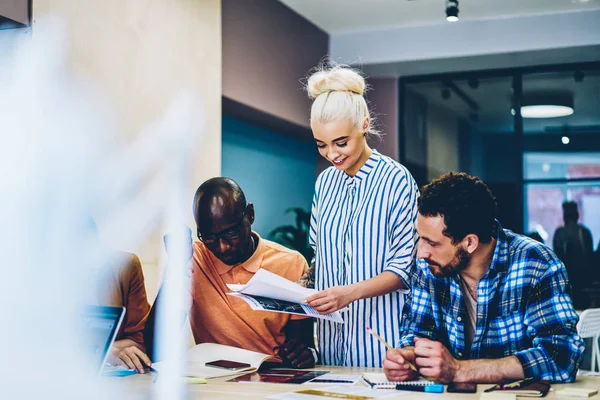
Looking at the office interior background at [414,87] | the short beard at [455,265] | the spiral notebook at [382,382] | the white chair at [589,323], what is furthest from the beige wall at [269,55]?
the spiral notebook at [382,382]

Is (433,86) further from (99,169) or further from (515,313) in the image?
(515,313)

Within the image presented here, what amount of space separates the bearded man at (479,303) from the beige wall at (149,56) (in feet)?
4.99

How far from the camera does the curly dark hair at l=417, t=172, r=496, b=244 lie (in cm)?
198

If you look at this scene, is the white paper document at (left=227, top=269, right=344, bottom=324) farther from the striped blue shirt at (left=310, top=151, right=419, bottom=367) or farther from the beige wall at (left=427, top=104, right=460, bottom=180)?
the beige wall at (left=427, top=104, right=460, bottom=180)

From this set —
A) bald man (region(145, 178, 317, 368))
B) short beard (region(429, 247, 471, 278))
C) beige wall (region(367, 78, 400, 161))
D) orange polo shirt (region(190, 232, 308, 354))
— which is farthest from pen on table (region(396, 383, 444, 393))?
beige wall (region(367, 78, 400, 161))

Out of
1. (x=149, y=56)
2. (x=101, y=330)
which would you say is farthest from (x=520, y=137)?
(x=101, y=330)

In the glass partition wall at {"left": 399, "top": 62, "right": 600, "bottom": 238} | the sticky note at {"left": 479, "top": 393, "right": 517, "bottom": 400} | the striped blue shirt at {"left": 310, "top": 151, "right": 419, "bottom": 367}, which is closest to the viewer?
the sticky note at {"left": 479, "top": 393, "right": 517, "bottom": 400}

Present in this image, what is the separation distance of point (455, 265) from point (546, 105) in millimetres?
4725

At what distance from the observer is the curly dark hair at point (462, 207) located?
1.98m

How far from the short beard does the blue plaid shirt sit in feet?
0.13

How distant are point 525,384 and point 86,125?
1.93 metres

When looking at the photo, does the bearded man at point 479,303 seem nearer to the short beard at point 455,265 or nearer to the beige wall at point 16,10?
the short beard at point 455,265

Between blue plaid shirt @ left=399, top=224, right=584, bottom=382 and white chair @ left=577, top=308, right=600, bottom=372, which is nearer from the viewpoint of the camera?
blue plaid shirt @ left=399, top=224, right=584, bottom=382

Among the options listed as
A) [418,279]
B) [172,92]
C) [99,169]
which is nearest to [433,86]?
[172,92]
